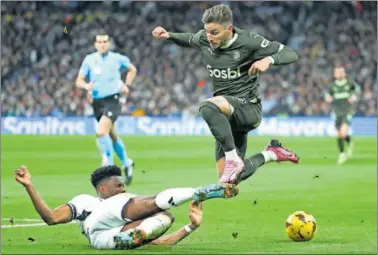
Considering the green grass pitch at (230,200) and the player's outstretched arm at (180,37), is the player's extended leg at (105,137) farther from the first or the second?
the player's outstretched arm at (180,37)

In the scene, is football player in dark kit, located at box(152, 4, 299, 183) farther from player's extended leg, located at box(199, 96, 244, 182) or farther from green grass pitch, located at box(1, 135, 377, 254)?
green grass pitch, located at box(1, 135, 377, 254)

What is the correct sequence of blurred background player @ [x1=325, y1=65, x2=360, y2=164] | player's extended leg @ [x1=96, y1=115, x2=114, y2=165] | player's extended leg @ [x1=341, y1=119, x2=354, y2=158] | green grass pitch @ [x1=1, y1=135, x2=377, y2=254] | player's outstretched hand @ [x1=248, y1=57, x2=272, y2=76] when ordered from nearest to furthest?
1. green grass pitch @ [x1=1, y1=135, x2=377, y2=254]
2. player's outstretched hand @ [x1=248, y1=57, x2=272, y2=76]
3. player's extended leg @ [x1=96, y1=115, x2=114, y2=165]
4. player's extended leg @ [x1=341, y1=119, x2=354, y2=158]
5. blurred background player @ [x1=325, y1=65, x2=360, y2=164]

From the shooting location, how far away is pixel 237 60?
35.1 ft

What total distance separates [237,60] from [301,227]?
210 centimetres

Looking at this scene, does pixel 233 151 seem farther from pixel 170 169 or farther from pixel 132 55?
pixel 132 55

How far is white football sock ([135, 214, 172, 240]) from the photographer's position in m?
8.66

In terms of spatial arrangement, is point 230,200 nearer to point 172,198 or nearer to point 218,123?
point 218,123

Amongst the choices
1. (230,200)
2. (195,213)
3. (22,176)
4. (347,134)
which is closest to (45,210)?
(22,176)

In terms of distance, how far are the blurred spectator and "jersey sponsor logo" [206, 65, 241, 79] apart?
28.7 m

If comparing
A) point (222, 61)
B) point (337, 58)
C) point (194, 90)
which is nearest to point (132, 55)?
point (194, 90)

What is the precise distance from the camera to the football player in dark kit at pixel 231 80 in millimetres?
10391

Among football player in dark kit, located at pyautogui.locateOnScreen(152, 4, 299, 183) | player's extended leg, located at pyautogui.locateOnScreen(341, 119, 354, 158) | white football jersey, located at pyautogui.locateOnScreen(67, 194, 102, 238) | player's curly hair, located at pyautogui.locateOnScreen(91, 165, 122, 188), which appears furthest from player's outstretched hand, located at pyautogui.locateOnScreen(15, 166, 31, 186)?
player's extended leg, located at pyautogui.locateOnScreen(341, 119, 354, 158)

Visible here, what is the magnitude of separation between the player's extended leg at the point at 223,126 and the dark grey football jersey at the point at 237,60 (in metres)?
0.36

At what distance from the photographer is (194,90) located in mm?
41344
